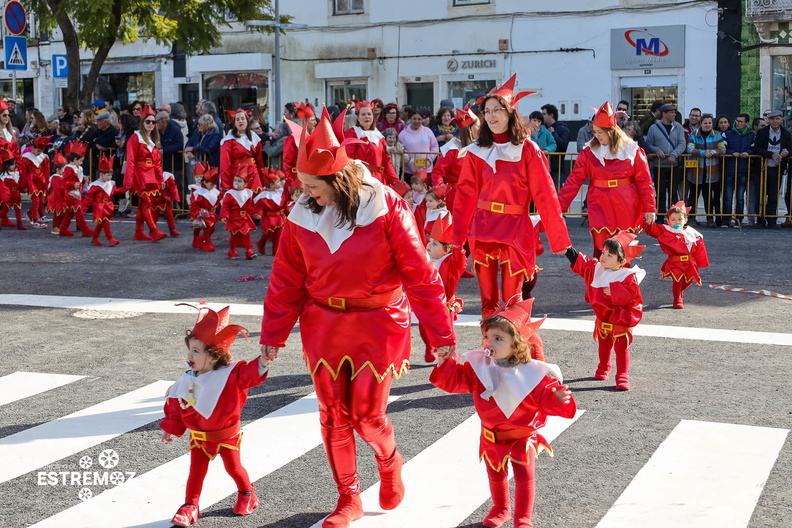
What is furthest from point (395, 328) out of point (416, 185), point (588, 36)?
point (588, 36)

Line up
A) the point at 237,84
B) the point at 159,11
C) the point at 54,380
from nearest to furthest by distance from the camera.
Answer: the point at 54,380
the point at 159,11
the point at 237,84

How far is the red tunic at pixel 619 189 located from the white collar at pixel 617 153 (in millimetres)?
28

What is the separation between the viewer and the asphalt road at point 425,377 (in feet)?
17.1

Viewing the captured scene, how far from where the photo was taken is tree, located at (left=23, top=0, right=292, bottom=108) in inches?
878

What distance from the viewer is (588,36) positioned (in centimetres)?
2642

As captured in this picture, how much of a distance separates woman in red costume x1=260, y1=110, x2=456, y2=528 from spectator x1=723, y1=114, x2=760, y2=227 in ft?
44.1

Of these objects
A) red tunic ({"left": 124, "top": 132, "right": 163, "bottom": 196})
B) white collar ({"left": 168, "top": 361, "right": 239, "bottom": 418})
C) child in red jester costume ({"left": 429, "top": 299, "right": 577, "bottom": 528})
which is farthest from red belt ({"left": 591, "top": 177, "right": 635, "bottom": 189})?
red tunic ({"left": 124, "top": 132, "right": 163, "bottom": 196})

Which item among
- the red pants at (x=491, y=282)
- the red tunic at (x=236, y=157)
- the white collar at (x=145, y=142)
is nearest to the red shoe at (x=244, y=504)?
the red pants at (x=491, y=282)

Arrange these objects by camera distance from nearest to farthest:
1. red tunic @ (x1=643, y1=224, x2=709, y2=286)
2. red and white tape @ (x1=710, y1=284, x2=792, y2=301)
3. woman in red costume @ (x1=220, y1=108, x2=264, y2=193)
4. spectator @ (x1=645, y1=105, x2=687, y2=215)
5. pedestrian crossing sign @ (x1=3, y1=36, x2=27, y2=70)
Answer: red tunic @ (x1=643, y1=224, x2=709, y2=286), red and white tape @ (x1=710, y1=284, x2=792, y2=301), woman in red costume @ (x1=220, y1=108, x2=264, y2=193), spectator @ (x1=645, y1=105, x2=687, y2=215), pedestrian crossing sign @ (x1=3, y1=36, x2=27, y2=70)

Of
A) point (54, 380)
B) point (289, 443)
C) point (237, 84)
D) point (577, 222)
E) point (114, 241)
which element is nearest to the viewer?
point (289, 443)

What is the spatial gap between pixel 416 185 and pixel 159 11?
13168 millimetres

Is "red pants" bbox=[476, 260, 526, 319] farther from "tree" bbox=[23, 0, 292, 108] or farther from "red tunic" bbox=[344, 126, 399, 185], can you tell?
"tree" bbox=[23, 0, 292, 108]

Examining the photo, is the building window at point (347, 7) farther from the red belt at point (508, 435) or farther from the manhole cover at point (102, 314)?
the red belt at point (508, 435)

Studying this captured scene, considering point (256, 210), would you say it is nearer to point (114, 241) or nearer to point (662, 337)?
point (114, 241)
